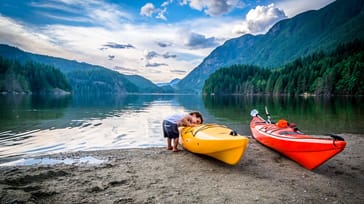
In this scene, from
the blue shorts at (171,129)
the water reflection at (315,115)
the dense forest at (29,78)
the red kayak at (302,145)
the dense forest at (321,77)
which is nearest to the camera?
the red kayak at (302,145)

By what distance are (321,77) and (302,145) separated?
351 ft

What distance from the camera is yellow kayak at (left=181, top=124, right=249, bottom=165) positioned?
827 centimetres

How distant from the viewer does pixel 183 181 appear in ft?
24.8

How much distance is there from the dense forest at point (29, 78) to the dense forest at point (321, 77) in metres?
118

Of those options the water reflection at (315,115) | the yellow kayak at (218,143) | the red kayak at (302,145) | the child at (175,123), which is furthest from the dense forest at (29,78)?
the red kayak at (302,145)

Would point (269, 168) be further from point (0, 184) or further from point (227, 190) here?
Result: point (0, 184)

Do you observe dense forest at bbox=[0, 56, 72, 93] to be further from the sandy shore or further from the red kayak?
the red kayak

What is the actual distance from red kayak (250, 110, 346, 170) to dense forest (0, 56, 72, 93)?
140 metres

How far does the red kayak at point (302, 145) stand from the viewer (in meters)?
8.18

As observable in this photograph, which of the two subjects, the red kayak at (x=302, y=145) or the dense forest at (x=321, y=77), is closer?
the red kayak at (x=302, y=145)

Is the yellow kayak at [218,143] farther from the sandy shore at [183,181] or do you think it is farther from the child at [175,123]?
the child at [175,123]

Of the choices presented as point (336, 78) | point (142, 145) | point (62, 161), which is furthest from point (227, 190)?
point (336, 78)

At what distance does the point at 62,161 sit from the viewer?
989cm

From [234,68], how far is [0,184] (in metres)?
188
